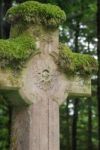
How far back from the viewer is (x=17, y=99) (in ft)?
20.4

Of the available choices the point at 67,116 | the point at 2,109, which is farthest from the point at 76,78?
the point at 67,116

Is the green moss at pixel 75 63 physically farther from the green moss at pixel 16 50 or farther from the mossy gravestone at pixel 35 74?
the green moss at pixel 16 50

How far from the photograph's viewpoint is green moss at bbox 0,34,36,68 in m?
5.98

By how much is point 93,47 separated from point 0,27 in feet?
24.1

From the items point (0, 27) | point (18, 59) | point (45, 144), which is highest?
point (0, 27)

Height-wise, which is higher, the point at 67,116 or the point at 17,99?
the point at 67,116

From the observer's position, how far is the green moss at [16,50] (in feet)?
19.6

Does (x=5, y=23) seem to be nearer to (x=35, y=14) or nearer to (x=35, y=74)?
(x=35, y=14)

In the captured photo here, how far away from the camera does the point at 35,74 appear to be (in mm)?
6238

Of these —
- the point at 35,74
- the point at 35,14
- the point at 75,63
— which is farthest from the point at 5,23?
the point at 35,74

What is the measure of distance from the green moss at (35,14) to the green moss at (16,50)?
24 cm

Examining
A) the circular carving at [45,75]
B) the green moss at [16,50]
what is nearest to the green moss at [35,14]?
the green moss at [16,50]

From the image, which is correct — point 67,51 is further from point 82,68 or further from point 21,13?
point 21,13

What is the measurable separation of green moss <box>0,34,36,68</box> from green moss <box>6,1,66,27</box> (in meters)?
0.24
